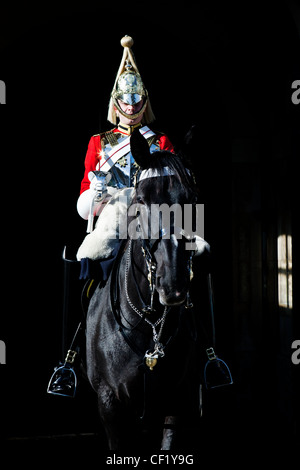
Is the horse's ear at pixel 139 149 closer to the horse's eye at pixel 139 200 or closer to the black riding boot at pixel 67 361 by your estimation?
the horse's eye at pixel 139 200

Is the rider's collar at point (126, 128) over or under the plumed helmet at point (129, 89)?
under

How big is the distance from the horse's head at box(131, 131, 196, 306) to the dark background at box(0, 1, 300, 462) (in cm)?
364

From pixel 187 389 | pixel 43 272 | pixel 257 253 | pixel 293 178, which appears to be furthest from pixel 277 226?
pixel 187 389

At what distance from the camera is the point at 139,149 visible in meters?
4.16

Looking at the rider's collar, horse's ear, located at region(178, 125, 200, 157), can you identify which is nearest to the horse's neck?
horse's ear, located at region(178, 125, 200, 157)

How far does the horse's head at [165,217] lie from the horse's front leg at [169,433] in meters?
1.33

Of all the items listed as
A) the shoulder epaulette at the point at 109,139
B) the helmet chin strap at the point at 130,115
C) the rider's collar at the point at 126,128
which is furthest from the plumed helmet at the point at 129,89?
the shoulder epaulette at the point at 109,139

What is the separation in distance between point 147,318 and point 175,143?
13.1 feet

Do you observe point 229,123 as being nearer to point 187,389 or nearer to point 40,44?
point 40,44

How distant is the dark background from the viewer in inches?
298

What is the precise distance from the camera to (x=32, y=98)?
7.75 meters

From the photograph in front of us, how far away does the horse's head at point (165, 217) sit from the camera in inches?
148

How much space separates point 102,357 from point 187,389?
0.70 metres

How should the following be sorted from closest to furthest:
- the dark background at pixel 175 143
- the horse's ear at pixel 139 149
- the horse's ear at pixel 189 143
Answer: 1. the horse's ear at pixel 139 149
2. the horse's ear at pixel 189 143
3. the dark background at pixel 175 143
